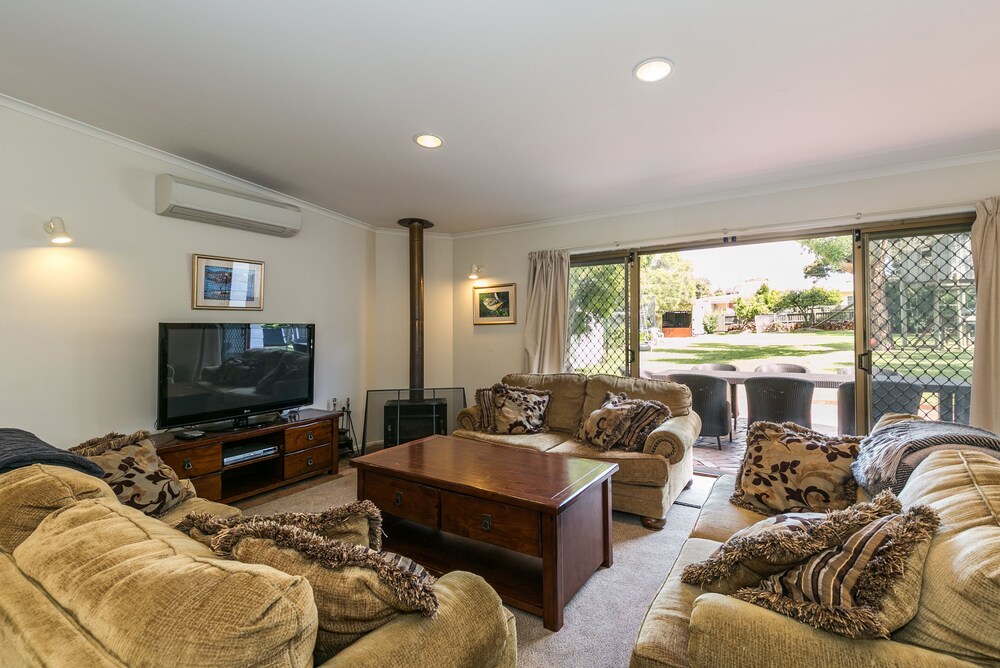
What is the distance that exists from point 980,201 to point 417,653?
4.17 meters

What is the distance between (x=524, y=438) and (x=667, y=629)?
7.83 feet

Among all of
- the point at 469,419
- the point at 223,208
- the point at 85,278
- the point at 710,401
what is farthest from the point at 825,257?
the point at 85,278

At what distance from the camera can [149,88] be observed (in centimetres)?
223

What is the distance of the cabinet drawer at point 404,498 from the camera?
2.26 metres

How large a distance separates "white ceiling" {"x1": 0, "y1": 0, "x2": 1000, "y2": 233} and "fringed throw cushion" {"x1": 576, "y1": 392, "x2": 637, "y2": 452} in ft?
5.80

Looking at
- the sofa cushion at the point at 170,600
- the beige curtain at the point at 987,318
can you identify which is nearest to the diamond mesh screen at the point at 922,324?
the beige curtain at the point at 987,318

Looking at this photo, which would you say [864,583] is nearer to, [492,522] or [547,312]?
[492,522]

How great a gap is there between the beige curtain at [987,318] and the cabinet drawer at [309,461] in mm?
4693

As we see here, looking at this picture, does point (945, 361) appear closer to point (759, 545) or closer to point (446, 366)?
point (759, 545)

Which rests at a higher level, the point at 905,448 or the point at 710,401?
the point at 905,448

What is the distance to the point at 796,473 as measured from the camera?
1.92 m

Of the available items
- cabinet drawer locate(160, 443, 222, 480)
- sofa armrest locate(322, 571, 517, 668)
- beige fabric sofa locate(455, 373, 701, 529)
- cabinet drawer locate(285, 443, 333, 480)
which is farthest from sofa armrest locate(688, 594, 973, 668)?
cabinet drawer locate(285, 443, 333, 480)

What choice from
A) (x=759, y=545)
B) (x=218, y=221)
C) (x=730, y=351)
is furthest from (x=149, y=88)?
(x=730, y=351)

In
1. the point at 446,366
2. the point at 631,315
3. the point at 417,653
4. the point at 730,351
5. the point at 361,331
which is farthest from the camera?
the point at 730,351
